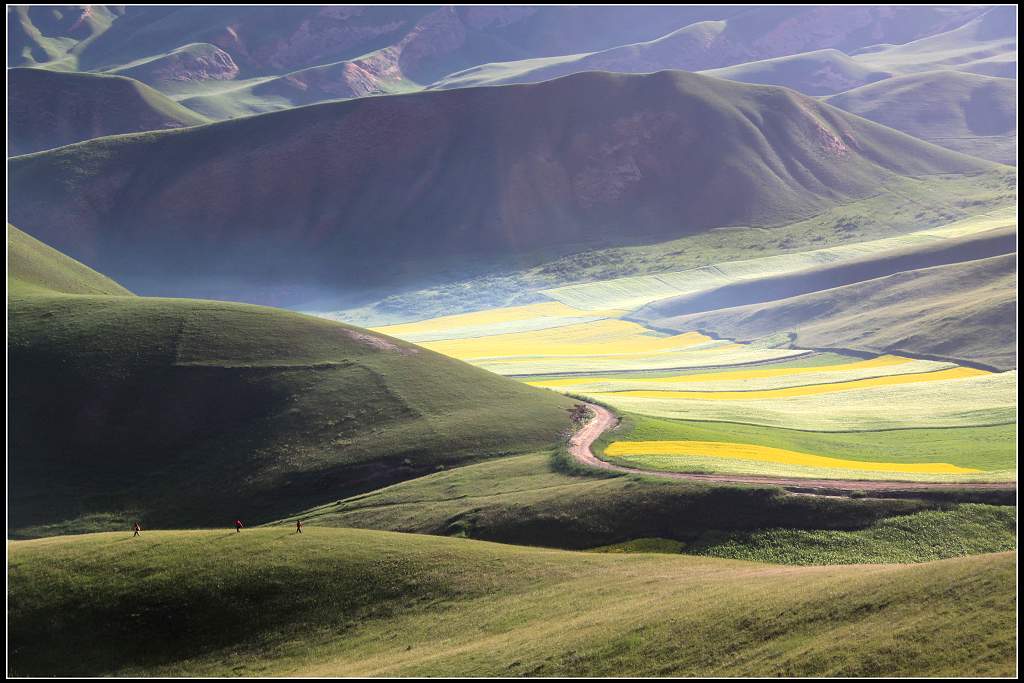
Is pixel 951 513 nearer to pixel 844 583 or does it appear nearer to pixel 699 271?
pixel 844 583

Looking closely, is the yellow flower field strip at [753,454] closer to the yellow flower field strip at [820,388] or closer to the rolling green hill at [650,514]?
the rolling green hill at [650,514]

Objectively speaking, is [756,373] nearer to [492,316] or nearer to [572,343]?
[572,343]

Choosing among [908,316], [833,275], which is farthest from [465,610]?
[833,275]

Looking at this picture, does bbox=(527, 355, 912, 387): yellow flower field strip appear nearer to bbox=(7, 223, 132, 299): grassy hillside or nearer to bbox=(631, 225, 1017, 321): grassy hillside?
bbox=(631, 225, 1017, 321): grassy hillside

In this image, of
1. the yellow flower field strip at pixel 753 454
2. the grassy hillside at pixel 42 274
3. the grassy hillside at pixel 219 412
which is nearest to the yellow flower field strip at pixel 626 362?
the grassy hillside at pixel 219 412

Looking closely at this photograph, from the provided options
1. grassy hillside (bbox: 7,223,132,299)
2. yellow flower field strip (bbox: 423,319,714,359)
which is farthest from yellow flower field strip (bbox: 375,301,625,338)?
grassy hillside (bbox: 7,223,132,299)
